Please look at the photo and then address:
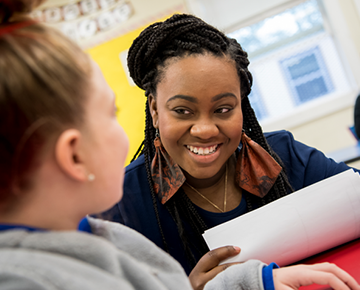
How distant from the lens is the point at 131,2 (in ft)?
8.89

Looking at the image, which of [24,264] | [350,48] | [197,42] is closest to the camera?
[24,264]

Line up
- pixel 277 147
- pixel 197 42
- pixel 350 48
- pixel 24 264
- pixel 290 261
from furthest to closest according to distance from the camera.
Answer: pixel 350 48
pixel 277 147
pixel 197 42
pixel 290 261
pixel 24 264

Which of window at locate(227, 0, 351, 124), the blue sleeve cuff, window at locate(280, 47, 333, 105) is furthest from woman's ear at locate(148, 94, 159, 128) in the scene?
window at locate(280, 47, 333, 105)

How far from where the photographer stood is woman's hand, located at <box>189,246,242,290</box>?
0.61 m

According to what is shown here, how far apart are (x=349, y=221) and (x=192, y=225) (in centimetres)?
41

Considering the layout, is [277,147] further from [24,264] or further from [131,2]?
[131,2]

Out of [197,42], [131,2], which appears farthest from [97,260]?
[131,2]

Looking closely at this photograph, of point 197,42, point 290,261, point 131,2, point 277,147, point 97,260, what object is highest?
point 131,2

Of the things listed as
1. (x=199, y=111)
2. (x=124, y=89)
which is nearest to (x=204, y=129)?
(x=199, y=111)

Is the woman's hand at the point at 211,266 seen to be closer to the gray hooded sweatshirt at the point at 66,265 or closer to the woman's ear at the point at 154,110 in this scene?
the gray hooded sweatshirt at the point at 66,265

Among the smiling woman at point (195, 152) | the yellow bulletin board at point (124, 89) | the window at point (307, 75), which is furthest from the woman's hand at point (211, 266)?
the window at point (307, 75)

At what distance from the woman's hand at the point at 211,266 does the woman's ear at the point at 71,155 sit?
0.37m

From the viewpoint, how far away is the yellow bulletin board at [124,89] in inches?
104

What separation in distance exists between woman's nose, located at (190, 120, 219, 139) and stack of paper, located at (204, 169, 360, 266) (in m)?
0.25
